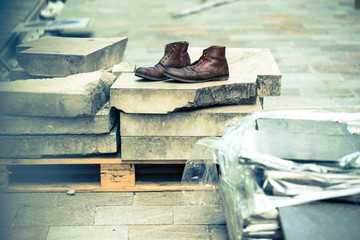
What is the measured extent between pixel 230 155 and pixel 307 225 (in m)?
0.65

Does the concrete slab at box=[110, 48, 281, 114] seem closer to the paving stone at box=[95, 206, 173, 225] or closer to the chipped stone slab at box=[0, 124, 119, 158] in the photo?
the chipped stone slab at box=[0, 124, 119, 158]

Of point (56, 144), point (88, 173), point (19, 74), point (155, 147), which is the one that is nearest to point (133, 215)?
point (155, 147)

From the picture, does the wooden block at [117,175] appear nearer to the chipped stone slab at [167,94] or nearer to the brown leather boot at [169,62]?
the chipped stone slab at [167,94]

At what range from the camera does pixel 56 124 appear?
10.9ft

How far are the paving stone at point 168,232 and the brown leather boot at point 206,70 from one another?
3.27 ft

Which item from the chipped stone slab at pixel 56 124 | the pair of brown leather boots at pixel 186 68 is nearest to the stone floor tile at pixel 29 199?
the chipped stone slab at pixel 56 124

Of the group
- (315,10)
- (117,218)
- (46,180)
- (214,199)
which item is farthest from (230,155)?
(315,10)

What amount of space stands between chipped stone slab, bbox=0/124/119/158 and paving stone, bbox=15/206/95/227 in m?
0.39

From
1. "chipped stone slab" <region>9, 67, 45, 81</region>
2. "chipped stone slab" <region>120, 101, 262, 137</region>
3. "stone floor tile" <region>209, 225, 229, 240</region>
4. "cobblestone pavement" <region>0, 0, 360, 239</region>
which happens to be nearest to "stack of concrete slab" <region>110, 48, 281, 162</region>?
"chipped stone slab" <region>120, 101, 262, 137</region>

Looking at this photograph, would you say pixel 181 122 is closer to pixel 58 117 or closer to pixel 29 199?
pixel 58 117

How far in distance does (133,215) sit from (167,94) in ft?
2.78

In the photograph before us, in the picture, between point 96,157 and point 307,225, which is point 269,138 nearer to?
point 307,225

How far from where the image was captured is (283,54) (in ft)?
21.4

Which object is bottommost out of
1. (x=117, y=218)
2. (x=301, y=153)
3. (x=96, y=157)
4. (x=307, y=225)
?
(x=117, y=218)
